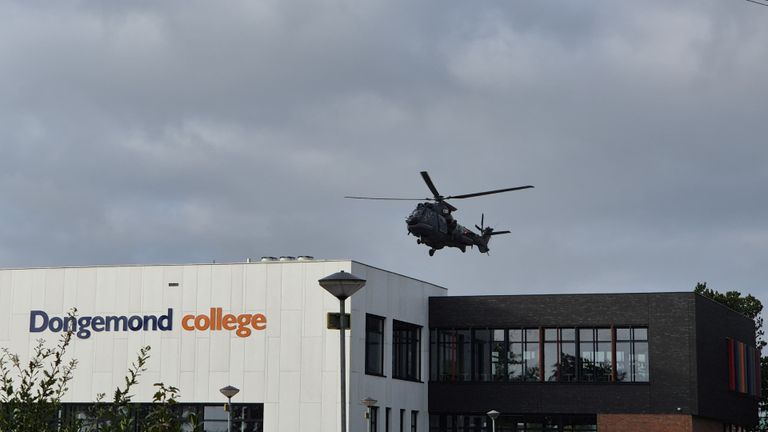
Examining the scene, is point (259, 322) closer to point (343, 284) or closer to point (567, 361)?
point (567, 361)

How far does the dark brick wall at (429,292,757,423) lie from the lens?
5062cm

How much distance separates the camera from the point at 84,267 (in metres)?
50.5

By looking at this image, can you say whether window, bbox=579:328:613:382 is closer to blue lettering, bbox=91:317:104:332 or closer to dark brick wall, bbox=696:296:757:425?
dark brick wall, bbox=696:296:757:425

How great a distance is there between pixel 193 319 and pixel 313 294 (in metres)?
4.99

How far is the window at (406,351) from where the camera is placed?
2028 inches

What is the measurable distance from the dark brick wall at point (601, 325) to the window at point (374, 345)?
4701 mm

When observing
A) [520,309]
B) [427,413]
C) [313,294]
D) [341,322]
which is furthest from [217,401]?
[341,322]

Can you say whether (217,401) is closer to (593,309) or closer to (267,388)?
(267,388)

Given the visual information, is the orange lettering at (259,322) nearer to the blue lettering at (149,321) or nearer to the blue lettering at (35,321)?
the blue lettering at (149,321)

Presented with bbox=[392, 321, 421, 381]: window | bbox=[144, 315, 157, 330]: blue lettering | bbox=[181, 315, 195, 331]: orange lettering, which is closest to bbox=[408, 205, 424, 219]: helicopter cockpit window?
bbox=[392, 321, 421, 381]: window

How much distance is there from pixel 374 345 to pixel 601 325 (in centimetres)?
965

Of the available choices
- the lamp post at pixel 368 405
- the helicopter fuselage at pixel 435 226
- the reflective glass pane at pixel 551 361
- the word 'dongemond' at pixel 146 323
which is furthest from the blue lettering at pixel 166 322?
A: the reflective glass pane at pixel 551 361

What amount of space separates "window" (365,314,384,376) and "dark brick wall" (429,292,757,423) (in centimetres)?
470

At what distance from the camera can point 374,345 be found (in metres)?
49.3
